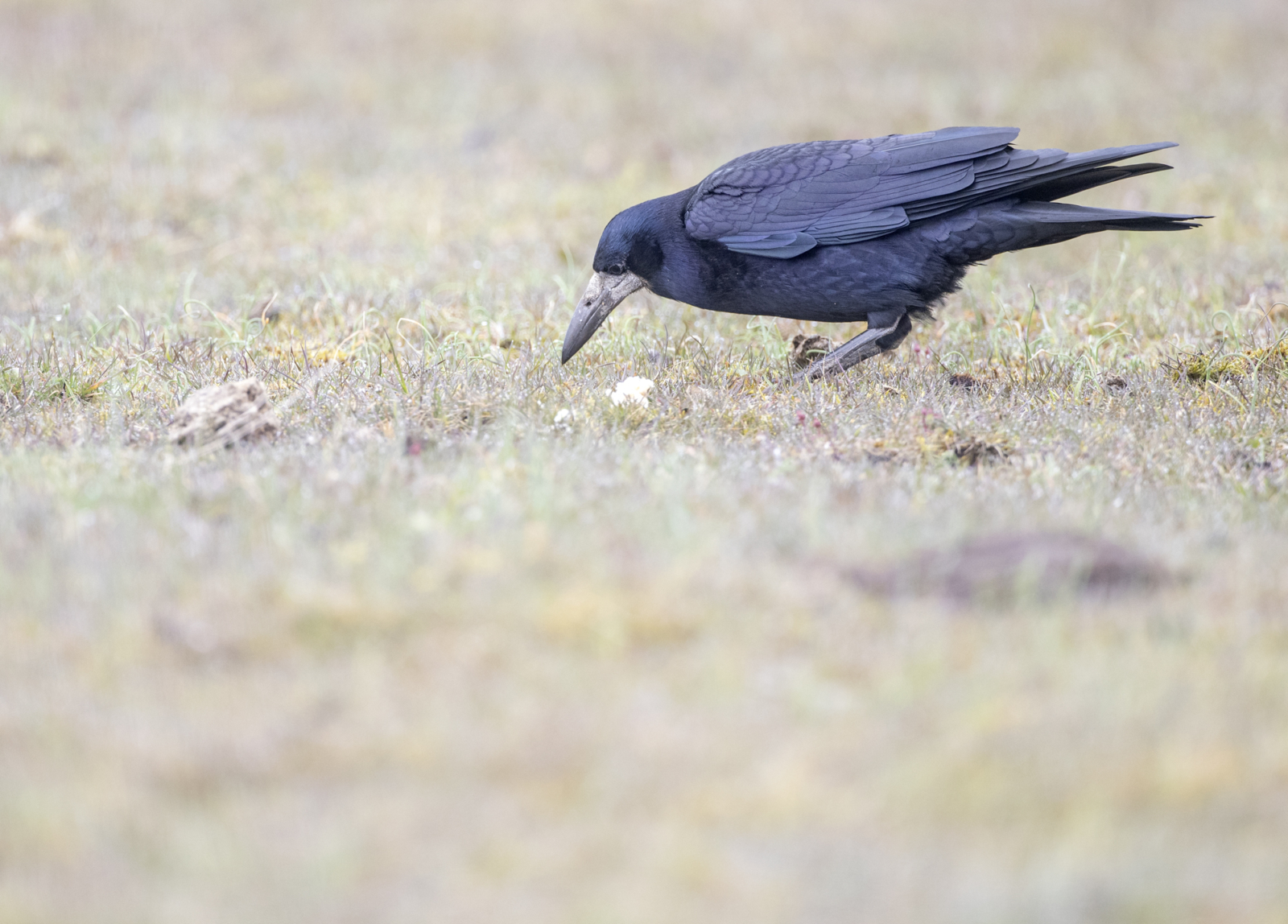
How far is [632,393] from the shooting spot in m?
4.97

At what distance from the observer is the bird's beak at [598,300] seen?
233 inches

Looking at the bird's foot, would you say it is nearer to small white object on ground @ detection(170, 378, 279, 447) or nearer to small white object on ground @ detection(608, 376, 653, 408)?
small white object on ground @ detection(608, 376, 653, 408)

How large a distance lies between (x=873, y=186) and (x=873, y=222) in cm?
17

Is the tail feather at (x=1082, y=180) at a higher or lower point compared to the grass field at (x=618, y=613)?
higher

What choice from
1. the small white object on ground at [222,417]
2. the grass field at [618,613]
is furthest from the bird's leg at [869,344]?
the small white object on ground at [222,417]

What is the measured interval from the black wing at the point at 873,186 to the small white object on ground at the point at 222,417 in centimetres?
222

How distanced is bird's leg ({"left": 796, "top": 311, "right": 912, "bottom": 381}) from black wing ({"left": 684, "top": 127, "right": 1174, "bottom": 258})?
16.3 inches

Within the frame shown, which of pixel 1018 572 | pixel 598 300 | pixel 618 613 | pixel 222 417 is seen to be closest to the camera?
pixel 618 613

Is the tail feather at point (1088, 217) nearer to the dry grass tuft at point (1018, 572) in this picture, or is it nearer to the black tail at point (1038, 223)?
the black tail at point (1038, 223)

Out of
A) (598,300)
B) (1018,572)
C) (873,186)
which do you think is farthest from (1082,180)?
(1018,572)

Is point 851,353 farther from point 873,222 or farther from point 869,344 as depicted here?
point 873,222

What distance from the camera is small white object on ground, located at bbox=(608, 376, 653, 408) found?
4898mm

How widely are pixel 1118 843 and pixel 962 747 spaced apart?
0.34 meters

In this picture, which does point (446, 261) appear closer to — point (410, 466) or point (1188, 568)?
point (410, 466)
